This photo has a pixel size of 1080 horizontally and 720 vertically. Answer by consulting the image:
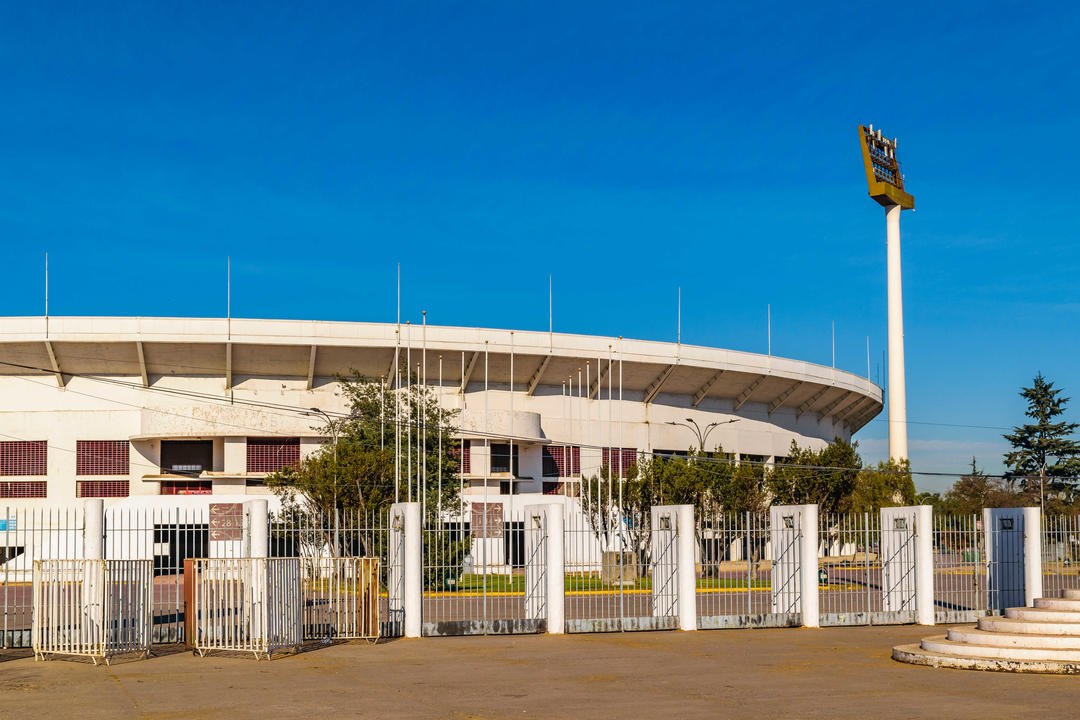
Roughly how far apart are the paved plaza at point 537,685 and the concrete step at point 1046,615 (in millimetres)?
1980

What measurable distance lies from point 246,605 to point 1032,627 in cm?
1107

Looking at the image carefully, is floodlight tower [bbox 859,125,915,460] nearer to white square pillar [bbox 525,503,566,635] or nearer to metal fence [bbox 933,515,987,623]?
metal fence [bbox 933,515,987,623]

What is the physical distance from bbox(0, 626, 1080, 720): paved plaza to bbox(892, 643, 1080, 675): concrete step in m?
0.27

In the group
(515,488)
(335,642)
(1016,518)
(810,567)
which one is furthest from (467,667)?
(515,488)

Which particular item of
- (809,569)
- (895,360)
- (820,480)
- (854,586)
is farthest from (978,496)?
(809,569)

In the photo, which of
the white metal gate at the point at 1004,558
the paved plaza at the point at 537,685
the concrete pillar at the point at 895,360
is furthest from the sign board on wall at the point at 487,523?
the concrete pillar at the point at 895,360

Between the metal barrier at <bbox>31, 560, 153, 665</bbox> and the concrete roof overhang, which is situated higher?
the concrete roof overhang

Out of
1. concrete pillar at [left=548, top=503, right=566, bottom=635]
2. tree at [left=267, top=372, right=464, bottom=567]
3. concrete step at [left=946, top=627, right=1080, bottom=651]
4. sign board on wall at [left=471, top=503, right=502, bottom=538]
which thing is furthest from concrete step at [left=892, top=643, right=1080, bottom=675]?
tree at [left=267, top=372, right=464, bottom=567]

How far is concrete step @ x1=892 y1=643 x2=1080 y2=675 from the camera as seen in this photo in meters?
14.5

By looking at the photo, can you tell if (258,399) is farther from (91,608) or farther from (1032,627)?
(1032,627)

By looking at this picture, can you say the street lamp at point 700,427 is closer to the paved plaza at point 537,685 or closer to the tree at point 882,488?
the tree at point 882,488

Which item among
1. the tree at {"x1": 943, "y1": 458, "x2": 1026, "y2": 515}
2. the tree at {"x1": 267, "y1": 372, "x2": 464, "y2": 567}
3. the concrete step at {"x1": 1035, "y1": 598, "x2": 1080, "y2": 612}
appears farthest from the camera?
the tree at {"x1": 943, "y1": 458, "x2": 1026, "y2": 515}

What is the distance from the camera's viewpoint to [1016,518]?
917 inches

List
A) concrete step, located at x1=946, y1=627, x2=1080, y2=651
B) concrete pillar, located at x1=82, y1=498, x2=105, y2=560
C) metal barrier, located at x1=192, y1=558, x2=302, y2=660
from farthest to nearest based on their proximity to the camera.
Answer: concrete pillar, located at x1=82, y1=498, x2=105, y2=560 < metal barrier, located at x1=192, y1=558, x2=302, y2=660 < concrete step, located at x1=946, y1=627, x2=1080, y2=651
